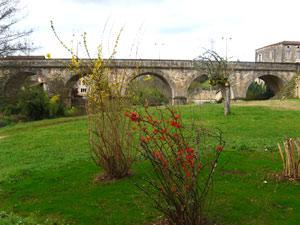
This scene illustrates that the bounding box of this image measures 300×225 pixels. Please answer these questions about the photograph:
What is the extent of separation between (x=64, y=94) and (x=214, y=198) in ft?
93.1

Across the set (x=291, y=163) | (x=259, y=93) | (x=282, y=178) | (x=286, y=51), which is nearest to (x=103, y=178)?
(x=282, y=178)

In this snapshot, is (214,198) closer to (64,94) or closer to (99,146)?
(99,146)

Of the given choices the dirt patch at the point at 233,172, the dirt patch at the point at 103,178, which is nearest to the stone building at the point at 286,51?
the dirt patch at the point at 233,172

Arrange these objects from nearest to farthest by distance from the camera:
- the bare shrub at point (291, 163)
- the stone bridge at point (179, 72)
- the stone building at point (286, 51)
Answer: the bare shrub at point (291, 163) < the stone bridge at point (179, 72) < the stone building at point (286, 51)

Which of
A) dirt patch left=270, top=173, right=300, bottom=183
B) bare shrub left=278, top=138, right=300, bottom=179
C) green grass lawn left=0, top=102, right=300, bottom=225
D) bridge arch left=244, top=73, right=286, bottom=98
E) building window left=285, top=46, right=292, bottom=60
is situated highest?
building window left=285, top=46, right=292, bottom=60

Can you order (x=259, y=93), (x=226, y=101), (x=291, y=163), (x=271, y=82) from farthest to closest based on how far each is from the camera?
(x=259, y=93) < (x=271, y=82) < (x=226, y=101) < (x=291, y=163)

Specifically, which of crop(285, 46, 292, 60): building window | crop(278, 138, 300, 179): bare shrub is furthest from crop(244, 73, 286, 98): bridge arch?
crop(278, 138, 300, 179): bare shrub

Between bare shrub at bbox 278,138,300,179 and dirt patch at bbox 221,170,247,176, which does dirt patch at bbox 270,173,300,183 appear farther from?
dirt patch at bbox 221,170,247,176

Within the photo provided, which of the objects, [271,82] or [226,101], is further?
[271,82]

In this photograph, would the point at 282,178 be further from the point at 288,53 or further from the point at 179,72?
the point at 288,53

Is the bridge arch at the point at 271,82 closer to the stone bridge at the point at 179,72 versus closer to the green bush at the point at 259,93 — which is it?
the stone bridge at the point at 179,72

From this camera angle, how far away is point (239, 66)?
3875 cm

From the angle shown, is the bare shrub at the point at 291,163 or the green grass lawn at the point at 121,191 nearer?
the green grass lawn at the point at 121,191

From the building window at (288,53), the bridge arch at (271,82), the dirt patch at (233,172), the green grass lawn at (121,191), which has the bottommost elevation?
the green grass lawn at (121,191)
